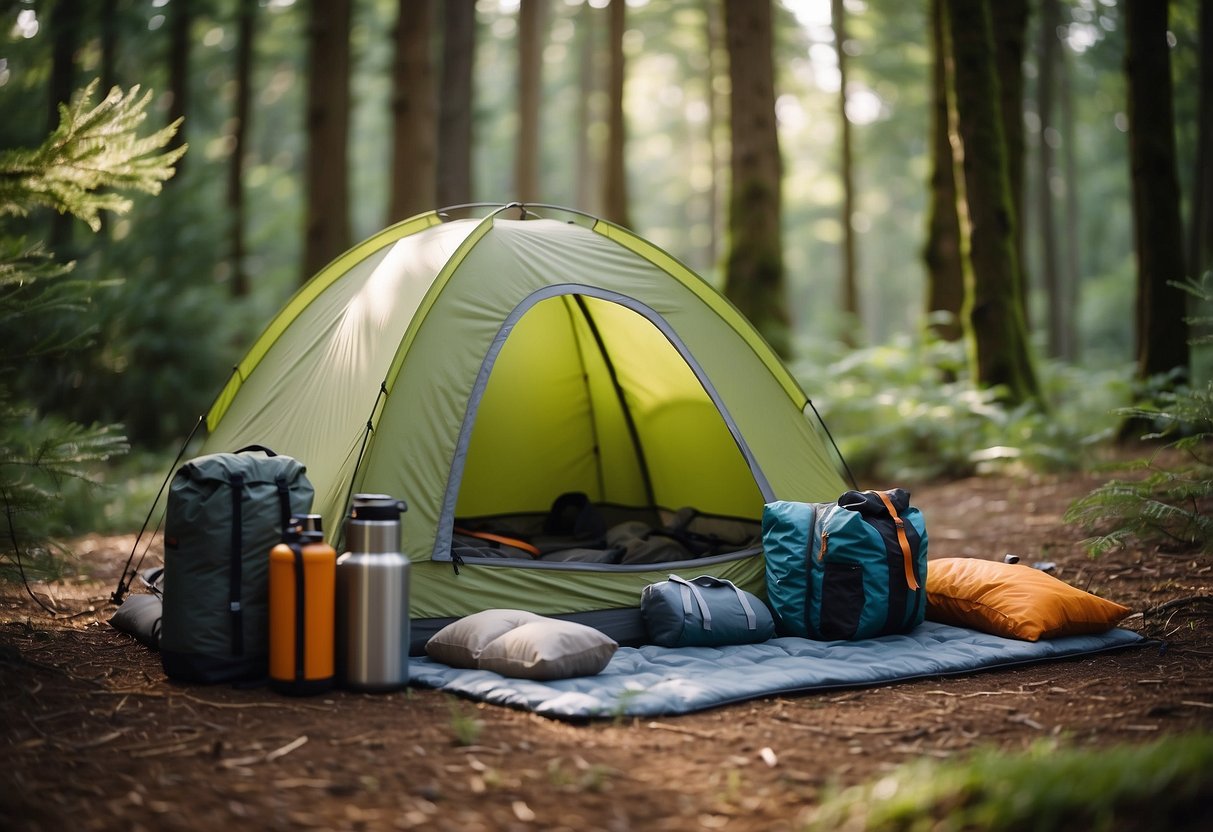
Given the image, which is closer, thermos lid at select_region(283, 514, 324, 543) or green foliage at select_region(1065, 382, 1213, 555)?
thermos lid at select_region(283, 514, 324, 543)

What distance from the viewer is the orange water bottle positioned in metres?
3.54

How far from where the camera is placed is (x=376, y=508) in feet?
11.9

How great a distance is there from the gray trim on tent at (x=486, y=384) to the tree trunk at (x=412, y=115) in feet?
19.0

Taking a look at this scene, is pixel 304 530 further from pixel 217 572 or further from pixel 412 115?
pixel 412 115

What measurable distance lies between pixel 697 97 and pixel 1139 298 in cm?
2109

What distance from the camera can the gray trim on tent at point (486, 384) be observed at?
4285mm

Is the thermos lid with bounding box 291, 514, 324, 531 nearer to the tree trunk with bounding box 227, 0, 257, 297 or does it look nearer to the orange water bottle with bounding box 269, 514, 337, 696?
the orange water bottle with bounding box 269, 514, 337, 696

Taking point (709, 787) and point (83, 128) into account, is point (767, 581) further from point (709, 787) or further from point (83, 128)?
point (83, 128)

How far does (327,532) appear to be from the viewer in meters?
4.24

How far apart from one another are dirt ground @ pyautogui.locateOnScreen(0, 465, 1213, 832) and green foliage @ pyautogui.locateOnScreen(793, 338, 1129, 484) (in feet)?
13.2

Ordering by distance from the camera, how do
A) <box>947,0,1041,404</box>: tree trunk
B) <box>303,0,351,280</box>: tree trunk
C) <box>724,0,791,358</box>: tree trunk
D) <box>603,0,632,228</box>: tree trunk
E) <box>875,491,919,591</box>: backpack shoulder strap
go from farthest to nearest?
<box>603,0,632,228</box>: tree trunk < <box>303,0,351,280</box>: tree trunk < <box>724,0,791,358</box>: tree trunk < <box>947,0,1041,404</box>: tree trunk < <box>875,491,919,591</box>: backpack shoulder strap

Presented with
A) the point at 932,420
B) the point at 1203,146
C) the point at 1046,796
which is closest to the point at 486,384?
the point at 1046,796

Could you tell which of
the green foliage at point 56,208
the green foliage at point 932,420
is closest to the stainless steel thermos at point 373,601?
the green foliage at point 56,208

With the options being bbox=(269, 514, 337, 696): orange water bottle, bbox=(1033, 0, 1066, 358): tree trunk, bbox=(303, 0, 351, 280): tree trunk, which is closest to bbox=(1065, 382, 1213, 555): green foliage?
bbox=(269, 514, 337, 696): orange water bottle
